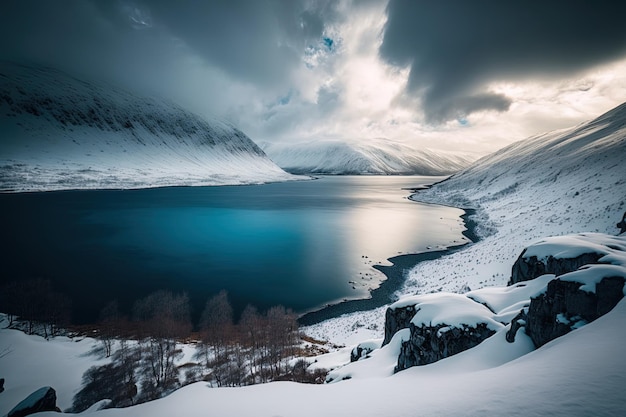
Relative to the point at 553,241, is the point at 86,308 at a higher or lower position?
lower

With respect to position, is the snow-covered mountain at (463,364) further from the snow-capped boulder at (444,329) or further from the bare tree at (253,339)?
the bare tree at (253,339)

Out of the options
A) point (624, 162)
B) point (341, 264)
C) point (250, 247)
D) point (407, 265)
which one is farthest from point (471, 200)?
point (250, 247)

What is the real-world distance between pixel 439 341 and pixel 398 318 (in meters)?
4.14

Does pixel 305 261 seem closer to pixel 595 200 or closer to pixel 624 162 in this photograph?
pixel 595 200


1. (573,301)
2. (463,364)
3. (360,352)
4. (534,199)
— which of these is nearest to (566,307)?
(573,301)

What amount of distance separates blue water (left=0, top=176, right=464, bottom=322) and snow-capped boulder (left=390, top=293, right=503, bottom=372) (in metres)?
19.0

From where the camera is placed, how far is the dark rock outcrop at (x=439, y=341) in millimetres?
9961

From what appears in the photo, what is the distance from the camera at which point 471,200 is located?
281ft

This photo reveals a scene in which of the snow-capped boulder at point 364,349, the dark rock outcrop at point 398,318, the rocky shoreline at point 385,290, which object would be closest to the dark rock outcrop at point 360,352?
the snow-capped boulder at point 364,349

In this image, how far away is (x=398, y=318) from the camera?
14.3 meters

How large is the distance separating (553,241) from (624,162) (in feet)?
180

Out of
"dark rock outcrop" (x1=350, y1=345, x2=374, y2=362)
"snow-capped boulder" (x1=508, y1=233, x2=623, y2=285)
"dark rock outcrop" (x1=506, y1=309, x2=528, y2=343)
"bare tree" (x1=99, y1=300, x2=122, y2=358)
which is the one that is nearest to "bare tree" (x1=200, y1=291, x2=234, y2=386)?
"bare tree" (x1=99, y1=300, x2=122, y2=358)

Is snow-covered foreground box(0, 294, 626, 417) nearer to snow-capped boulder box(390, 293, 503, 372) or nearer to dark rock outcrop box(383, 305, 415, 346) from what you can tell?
snow-capped boulder box(390, 293, 503, 372)

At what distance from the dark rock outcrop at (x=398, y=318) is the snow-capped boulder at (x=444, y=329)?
6.23 ft
